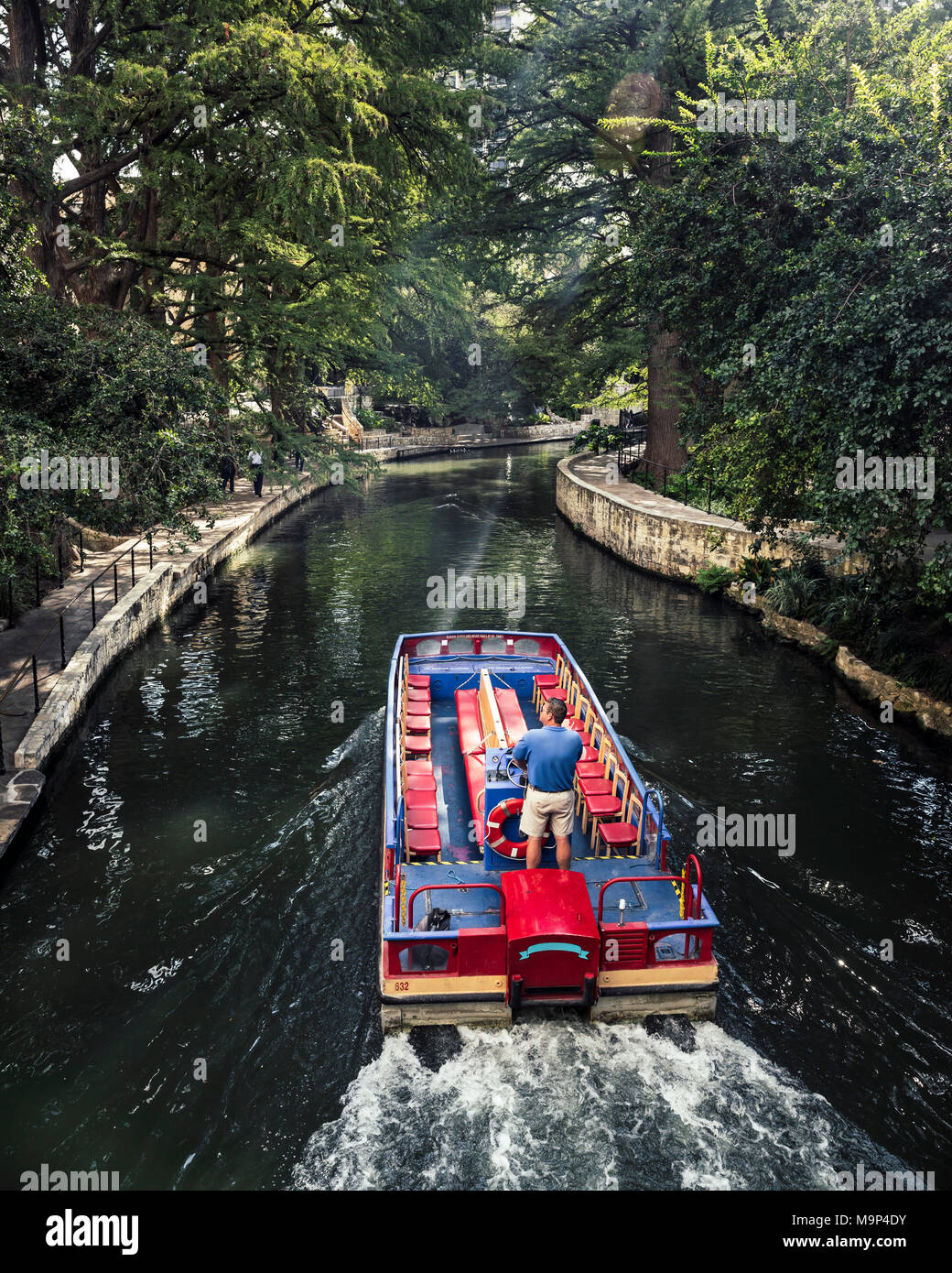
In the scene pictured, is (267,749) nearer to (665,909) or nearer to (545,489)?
(665,909)

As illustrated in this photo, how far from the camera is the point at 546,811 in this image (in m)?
9.05

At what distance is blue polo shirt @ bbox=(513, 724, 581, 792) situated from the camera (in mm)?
8867

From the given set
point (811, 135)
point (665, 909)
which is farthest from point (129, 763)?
point (811, 135)

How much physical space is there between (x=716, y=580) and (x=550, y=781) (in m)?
16.5

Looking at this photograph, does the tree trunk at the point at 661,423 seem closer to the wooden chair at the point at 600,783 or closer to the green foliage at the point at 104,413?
the green foliage at the point at 104,413

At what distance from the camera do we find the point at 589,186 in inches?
1315

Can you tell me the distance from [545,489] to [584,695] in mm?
35042

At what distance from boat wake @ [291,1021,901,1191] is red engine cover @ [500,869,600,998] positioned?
0.51 m

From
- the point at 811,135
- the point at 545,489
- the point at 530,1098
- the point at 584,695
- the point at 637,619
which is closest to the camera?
the point at 530,1098

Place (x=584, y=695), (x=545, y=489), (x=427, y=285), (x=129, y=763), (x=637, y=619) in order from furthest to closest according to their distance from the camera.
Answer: (x=545, y=489) < (x=427, y=285) < (x=637, y=619) < (x=129, y=763) < (x=584, y=695)

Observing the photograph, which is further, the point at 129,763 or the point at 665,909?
the point at 129,763

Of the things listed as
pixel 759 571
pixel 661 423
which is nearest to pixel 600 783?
pixel 759 571

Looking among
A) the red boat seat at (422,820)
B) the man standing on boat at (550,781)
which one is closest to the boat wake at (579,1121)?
the man standing on boat at (550,781)

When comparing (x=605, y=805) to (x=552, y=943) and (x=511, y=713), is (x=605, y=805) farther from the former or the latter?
(x=511, y=713)
